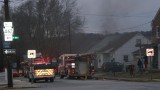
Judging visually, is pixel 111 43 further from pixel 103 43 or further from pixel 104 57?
pixel 103 43

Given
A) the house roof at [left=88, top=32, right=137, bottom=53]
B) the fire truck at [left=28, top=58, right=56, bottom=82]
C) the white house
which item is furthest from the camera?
the house roof at [left=88, top=32, right=137, bottom=53]

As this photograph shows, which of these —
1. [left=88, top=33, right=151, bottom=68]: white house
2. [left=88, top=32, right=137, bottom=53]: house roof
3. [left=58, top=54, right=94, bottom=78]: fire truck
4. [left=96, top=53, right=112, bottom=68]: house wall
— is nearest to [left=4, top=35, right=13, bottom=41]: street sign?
[left=58, top=54, right=94, bottom=78]: fire truck

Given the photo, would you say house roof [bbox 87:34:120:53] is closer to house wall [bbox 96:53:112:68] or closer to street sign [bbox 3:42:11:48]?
house wall [bbox 96:53:112:68]

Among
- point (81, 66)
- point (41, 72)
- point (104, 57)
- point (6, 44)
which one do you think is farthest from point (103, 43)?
point (6, 44)

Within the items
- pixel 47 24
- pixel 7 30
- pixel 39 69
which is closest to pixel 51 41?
pixel 47 24

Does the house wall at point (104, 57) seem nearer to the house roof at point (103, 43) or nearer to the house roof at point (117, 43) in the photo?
the house roof at point (117, 43)

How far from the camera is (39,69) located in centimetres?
4656

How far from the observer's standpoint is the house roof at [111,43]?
8900 centimetres

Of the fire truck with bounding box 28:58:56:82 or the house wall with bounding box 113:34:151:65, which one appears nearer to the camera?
Answer: the fire truck with bounding box 28:58:56:82

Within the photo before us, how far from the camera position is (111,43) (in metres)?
94.2

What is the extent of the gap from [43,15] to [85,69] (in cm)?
2946

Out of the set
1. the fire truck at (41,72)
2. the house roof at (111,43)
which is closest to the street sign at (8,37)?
the fire truck at (41,72)

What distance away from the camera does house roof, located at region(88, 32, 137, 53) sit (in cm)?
8900

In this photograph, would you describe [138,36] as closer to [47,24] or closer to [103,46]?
[103,46]
